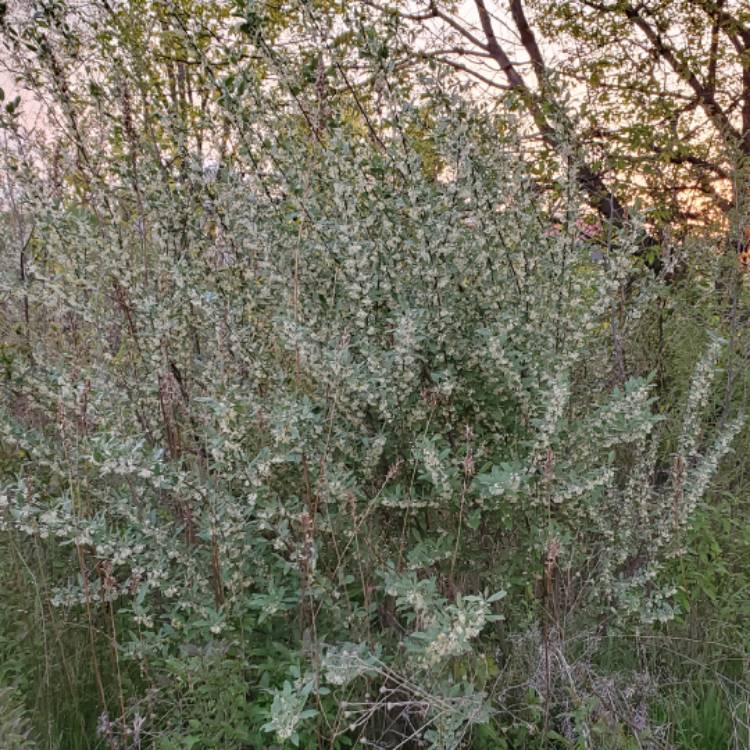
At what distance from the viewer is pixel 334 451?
2750mm

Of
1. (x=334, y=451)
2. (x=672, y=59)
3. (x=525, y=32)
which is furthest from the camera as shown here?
(x=525, y=32)

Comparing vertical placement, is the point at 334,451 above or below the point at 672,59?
below

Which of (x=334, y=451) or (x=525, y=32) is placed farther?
(x=525, y=32)

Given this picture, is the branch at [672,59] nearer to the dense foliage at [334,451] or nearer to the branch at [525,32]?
the branch at [525,32]

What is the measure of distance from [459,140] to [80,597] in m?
2.04

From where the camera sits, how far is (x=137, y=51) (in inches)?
137

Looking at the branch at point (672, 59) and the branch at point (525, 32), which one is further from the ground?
the branch at point (525, 32)

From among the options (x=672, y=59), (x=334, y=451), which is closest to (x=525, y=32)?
(x=672, y=59)

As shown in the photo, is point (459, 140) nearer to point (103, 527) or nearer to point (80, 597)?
point (103, 527)

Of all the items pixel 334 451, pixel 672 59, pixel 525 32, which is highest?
pixel 525 32

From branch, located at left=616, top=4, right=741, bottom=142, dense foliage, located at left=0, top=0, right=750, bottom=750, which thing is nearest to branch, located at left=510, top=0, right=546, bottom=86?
branch, located at left=616, top=4, right=741, bottom=142

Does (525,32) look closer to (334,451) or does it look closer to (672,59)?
(672,59)

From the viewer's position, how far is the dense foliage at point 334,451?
231 cm

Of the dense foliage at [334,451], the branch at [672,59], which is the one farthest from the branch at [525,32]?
the dense foliage at [334,451]
